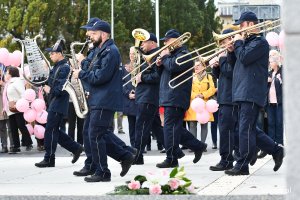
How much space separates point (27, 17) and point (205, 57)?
37762mm

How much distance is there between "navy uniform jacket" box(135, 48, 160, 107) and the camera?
1161 centimetres

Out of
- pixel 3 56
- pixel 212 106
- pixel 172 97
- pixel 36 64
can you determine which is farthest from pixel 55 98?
pixel 3 56

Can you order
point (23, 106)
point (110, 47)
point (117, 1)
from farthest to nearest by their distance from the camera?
point (117, 1) → point (23, 106) → point (110, 47)

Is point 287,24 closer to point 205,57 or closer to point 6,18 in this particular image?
point 205,57

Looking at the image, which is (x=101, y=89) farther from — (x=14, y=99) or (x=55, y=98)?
(x=14, y=99)

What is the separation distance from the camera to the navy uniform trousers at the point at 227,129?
10.5 metres

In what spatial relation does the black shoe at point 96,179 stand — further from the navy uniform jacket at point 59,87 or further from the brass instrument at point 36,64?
the brass instrument at point 36,64

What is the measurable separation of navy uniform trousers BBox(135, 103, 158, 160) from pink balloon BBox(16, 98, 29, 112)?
184 inches

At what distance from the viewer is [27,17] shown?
47.2 metres

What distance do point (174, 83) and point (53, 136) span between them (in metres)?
1.99

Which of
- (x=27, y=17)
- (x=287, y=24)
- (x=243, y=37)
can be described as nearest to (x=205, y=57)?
(x=243, y=37)

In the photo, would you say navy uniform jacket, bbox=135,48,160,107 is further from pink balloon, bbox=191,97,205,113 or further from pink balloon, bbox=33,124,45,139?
pink balloon, bbox=33,124,45,139

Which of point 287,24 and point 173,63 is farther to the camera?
point 173,63

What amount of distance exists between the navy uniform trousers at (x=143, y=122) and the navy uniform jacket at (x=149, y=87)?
0.08 metres
